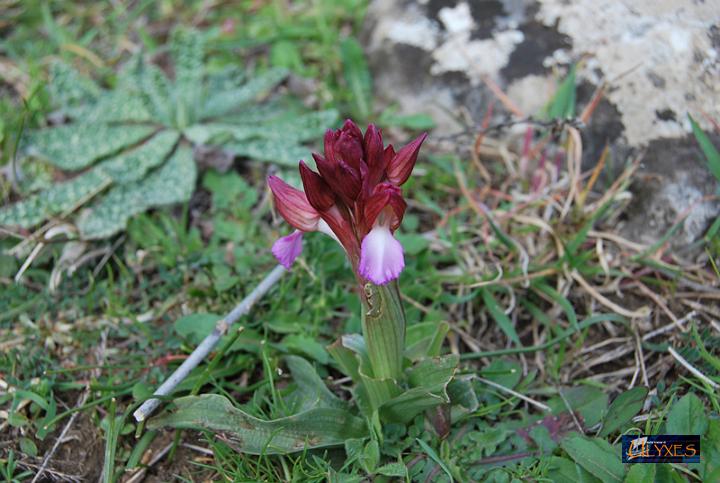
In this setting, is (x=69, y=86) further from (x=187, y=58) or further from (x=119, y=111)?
(x=187, y=58)

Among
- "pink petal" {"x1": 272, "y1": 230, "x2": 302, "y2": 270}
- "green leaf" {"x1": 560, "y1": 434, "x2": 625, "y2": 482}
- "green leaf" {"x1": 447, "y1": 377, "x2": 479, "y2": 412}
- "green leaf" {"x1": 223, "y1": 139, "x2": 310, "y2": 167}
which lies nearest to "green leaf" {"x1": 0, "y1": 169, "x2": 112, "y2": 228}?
"green leaf" {"x1": 223, "y1": 139, "x2": 310, "y2": 167}

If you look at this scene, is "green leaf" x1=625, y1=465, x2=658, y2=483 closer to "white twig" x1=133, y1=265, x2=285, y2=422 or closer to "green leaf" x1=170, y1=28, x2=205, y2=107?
"white twig" x1=133, y1=265, x2=285, y2=422

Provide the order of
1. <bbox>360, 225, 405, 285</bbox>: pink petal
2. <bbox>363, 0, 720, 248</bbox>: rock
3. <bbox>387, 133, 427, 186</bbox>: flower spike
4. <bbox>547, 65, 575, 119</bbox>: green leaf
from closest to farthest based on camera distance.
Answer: <bbox>360, 225, 405, 285</bbox>: pink petal
<bbox>387, 133, 427, 186</bbox>: flower spike
<bbox>363, 0, 720, 248</bbox>: rock
<bbox>547, 65, 575, 119</bbox>: green leaf

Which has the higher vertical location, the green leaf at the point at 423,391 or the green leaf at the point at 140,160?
the green leaf at the point at 140,160

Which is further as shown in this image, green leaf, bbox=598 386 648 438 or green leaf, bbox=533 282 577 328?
green leaf, bbox=533 282 577 328

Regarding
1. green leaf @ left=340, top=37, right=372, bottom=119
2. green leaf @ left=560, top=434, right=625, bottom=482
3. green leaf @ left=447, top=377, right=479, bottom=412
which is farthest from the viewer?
green leaf @ left=340, top=37, right=372, bottom=119

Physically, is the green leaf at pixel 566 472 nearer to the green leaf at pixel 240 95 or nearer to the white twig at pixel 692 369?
the white twig at pixel 692 369

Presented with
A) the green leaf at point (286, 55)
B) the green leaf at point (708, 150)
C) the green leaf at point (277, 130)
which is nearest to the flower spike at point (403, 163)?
the green leaf at point (708, 150)
